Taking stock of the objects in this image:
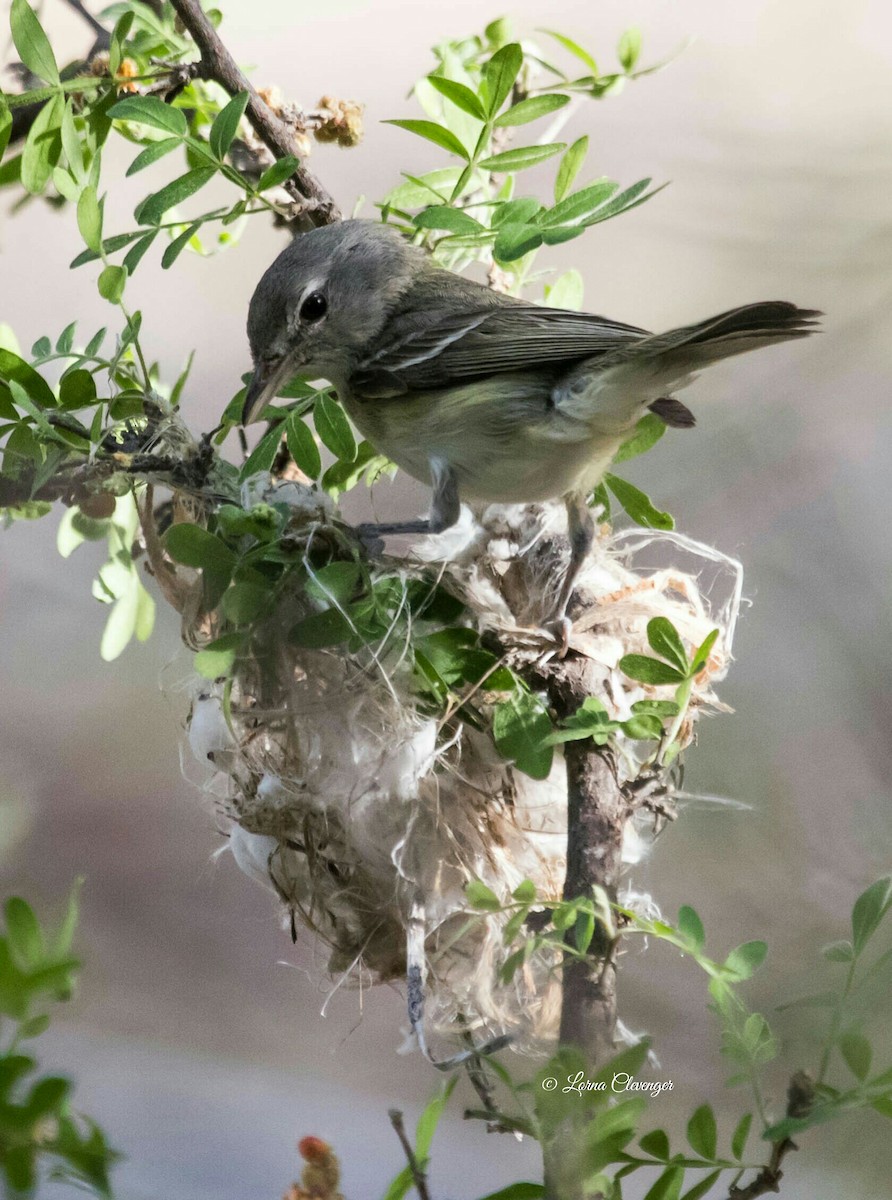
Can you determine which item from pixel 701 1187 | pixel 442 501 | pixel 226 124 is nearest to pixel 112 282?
pixel 226 124

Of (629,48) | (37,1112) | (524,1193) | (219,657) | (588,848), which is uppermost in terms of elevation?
(629,48)

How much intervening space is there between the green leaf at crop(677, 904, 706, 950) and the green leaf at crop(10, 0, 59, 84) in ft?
2.57

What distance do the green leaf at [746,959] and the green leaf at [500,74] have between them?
2.23 feet

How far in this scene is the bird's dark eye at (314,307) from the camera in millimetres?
1016

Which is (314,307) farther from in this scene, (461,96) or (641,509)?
(641,509)

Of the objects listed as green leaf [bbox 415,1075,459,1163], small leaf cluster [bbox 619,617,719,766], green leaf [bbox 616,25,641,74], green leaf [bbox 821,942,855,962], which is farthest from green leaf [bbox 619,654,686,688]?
green leaf [bbox 616,25,641,74]

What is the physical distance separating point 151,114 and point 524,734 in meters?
0.55

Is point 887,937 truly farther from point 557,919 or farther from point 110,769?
point 110,769

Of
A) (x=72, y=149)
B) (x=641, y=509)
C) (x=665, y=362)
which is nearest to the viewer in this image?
(x=72, y=149)

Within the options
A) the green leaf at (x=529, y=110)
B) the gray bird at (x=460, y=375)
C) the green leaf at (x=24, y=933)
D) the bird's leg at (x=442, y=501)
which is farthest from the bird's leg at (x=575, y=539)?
the green leaf at (x=24, y=933)

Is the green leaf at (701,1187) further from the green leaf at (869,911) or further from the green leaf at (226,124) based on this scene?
the green leaf at (226,124)

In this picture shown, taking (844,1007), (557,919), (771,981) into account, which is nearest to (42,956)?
(557,919)

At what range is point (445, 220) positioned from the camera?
82 cm

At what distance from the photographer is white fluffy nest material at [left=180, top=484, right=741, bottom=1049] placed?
860 mm
